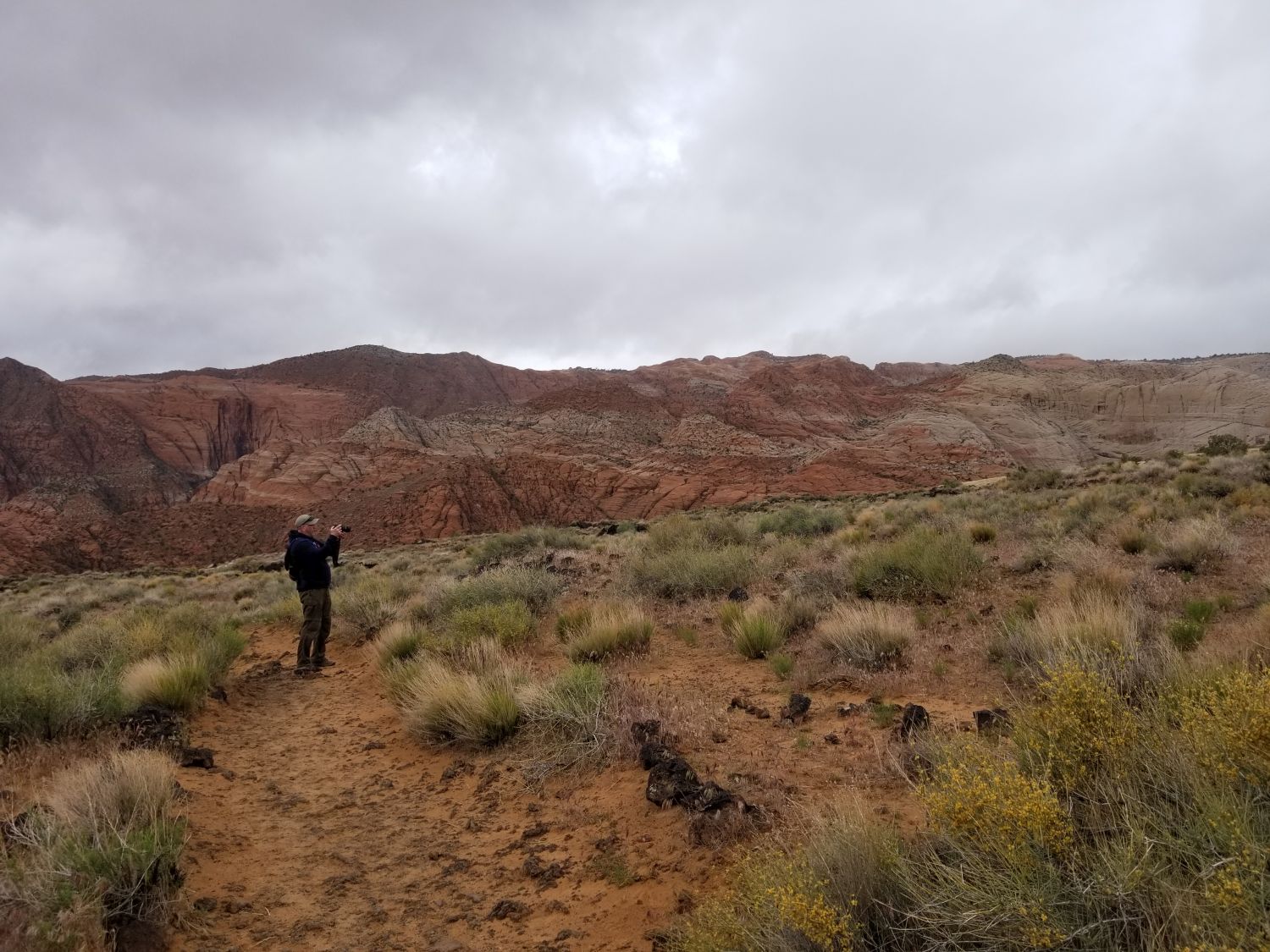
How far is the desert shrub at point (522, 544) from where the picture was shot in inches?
609

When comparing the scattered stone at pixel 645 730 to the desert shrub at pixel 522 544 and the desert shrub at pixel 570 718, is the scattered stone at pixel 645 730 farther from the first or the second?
the desert shrub at pixel 522 544

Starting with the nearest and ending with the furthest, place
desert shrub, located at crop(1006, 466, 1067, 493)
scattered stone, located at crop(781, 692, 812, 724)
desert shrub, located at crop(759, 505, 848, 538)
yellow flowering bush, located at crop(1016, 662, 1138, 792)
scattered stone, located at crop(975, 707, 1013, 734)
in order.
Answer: yellow flowering bush, located at crop(1016, 662, 1138, 792) < scattered stone, located at crop(975, 707, 1013, 734) < scattered stone, located at crop(781, 692, 812, 724) < desert shrub, located at crop(759, 505, 848, 538) < desert shrub, located at crop(1006, 466, 1067, 493)

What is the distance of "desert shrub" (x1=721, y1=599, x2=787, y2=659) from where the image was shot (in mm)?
6684

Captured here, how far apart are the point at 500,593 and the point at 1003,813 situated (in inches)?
317

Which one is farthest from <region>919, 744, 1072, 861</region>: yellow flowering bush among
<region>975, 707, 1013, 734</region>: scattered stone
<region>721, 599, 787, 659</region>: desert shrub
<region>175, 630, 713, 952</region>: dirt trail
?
<region>721, 599, 787, 659</region>: desert shrub

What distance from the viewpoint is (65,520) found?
179 feet

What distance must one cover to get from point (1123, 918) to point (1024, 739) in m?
1.17

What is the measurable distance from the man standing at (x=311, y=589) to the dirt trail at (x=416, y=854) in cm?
304

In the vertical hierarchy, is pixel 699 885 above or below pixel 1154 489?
below

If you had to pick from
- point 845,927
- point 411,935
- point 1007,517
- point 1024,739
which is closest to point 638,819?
point 411,935

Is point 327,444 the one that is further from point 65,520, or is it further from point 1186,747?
point 1186,747

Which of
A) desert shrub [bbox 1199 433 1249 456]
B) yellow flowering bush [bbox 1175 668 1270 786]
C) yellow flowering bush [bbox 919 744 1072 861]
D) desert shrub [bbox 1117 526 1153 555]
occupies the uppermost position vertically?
desert shrub [bbox 1199 433 1249 456]

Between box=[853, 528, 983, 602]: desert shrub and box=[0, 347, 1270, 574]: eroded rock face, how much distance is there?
39.8 meters

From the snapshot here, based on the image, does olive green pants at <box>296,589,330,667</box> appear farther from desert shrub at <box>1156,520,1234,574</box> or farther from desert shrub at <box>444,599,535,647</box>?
desert shrub at <box>1156,520,1234,574</box>
